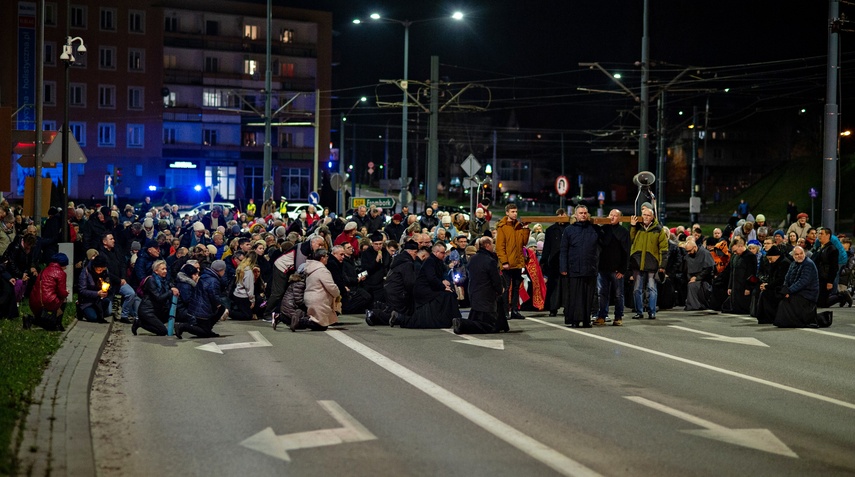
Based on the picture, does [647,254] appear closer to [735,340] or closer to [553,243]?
[553,243]

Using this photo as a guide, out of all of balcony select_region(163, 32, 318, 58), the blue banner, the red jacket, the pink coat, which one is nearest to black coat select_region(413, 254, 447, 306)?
the pink coat

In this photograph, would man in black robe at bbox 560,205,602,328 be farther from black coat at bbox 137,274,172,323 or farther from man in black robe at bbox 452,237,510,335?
black coat at bbox 137,274,172,323

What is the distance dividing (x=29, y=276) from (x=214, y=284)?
4674 millimetres

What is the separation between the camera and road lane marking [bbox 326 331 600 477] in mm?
8070

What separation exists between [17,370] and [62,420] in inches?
110

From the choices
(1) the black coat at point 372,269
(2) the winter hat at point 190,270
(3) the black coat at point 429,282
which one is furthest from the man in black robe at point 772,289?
(2) the winter hat at point 190,270

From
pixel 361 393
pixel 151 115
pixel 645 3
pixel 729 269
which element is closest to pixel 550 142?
pixel 151 115

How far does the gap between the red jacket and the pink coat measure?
3755 millimetres

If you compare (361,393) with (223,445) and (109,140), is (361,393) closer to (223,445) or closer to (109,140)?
(223,445)

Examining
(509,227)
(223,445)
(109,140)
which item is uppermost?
(109,140)

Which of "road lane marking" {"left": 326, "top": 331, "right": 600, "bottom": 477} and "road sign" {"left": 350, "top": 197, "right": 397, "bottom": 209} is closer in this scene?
"road lane marking" {"left": 326, "top": 331, "right": 600, "bottom": 477}

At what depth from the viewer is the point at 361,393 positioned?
37.7 feet

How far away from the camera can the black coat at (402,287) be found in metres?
18.9

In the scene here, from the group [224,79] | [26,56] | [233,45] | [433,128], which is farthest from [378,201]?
[233,45]
